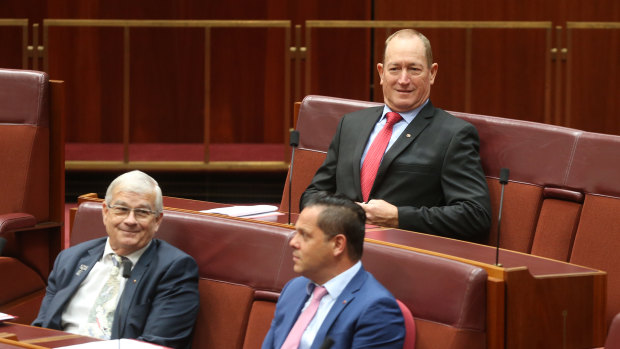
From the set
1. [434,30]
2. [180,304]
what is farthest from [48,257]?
[434,30]

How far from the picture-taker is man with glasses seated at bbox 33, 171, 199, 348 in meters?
2.17

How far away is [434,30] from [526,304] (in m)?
2.40

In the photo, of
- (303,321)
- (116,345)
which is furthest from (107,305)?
(303,321)

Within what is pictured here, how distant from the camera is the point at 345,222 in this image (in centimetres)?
185

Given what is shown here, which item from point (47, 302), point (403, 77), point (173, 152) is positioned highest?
point (403, 77)

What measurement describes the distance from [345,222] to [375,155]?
684 millimetres

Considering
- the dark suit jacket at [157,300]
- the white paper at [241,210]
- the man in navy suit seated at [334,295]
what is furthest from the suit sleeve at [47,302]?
the man in navy suit seated at [334,295]

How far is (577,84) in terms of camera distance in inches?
161

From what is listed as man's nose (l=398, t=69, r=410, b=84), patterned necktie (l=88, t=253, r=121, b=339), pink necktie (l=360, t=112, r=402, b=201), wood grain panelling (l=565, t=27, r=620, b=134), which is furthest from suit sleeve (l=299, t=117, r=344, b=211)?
wood grain panelling (l=565, t=27, r=620, b=134)

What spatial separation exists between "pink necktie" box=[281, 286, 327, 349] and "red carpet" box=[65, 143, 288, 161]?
2359 millimetres

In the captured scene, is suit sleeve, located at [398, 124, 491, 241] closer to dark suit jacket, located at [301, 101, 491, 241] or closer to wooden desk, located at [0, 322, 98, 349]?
dark suit jacket, located at [301, 101, 491, 241]

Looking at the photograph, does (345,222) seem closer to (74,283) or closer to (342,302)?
(342,302)

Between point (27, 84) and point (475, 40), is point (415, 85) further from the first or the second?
point (475, 40)

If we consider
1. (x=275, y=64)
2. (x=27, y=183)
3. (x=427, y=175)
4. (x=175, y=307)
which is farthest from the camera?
(x=275, y=64)
